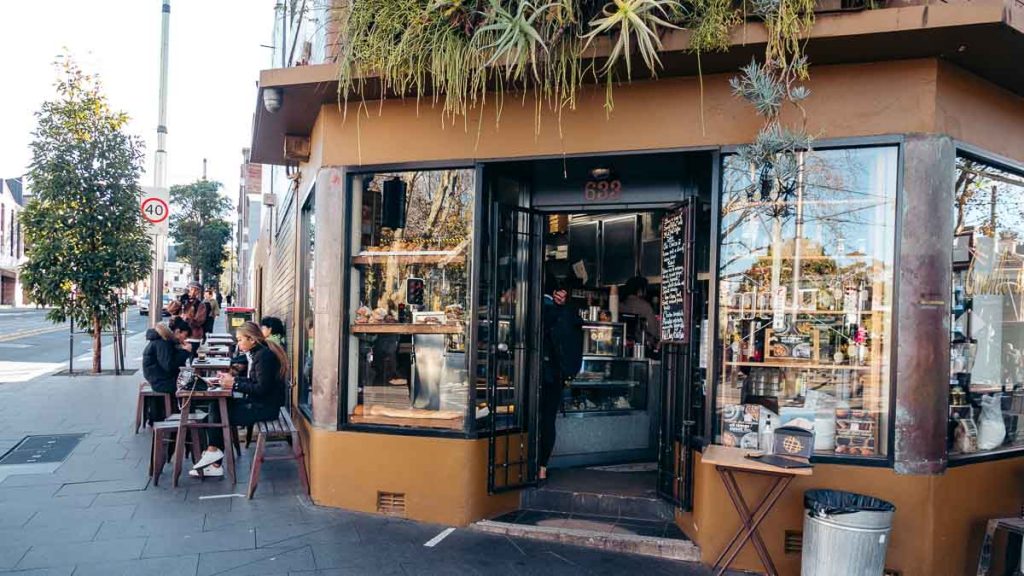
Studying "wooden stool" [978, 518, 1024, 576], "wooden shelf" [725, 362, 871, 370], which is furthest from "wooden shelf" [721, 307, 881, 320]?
"wooden stool" [978, 518, 1024, 576]

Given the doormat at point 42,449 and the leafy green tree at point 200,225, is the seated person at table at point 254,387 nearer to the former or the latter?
the doormat at point 42,449

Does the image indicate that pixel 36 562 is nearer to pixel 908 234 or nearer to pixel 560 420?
pixel 560 420

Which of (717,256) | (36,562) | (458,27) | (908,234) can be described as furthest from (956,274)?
(36,562)

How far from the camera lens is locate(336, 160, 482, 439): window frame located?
5695 millimetres

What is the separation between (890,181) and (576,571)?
341 centimetres

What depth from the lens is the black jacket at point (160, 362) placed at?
7566mm

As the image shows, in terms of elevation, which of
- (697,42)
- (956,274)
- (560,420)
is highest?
(697,42)

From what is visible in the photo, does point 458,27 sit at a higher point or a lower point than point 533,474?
higher

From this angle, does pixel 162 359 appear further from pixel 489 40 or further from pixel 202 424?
pixel 489 40


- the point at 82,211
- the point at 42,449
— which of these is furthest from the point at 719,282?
the point at 82,211

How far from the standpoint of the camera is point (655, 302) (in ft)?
26.0

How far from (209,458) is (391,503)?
2.15 meters

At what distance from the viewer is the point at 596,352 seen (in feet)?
24.9

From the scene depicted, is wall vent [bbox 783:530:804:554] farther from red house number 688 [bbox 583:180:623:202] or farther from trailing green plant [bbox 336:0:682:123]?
trailing green plant [bbox 336:0:682:123]
